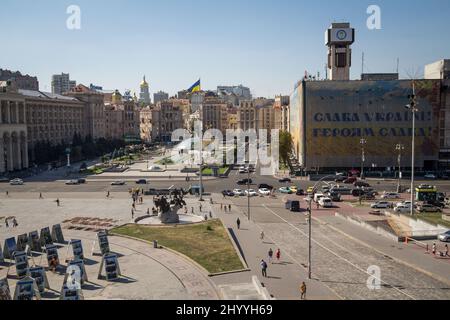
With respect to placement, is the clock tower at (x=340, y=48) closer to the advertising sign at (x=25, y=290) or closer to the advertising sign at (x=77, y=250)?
the advertising sign at (x=77, y=250)

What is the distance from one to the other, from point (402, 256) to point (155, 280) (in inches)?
619

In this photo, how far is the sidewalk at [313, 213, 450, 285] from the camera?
26.7 metres

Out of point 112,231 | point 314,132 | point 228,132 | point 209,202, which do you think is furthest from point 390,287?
point 228,132

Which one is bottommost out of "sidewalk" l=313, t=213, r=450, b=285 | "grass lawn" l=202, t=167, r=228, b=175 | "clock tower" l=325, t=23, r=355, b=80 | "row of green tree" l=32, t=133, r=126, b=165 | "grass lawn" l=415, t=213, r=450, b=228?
"sidewalk" l=313, t=213, r=450, b=285

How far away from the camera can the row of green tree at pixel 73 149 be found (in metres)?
98.9

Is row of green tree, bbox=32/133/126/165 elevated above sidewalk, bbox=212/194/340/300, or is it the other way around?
row of green tree, bbox=32/133/126/165

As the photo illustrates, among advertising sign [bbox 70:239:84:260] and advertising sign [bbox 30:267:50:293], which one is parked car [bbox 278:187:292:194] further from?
advertising sign [bbox 30:267:50:293]

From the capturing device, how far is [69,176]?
7925 cm

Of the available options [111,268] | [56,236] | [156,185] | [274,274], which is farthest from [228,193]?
[111,268]

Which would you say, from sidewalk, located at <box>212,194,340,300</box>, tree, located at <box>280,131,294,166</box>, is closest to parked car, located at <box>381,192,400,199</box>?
sidewalk, located at <box>212,194,340,300</box>

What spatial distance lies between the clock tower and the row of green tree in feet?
190

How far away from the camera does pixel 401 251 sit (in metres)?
31.5

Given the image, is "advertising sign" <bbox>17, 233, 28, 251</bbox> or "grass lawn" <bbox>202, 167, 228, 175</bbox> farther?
"grass lawn" <bbox>202, 167, 228, 175</bbox>

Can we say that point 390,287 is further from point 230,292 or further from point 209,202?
point 209,202
